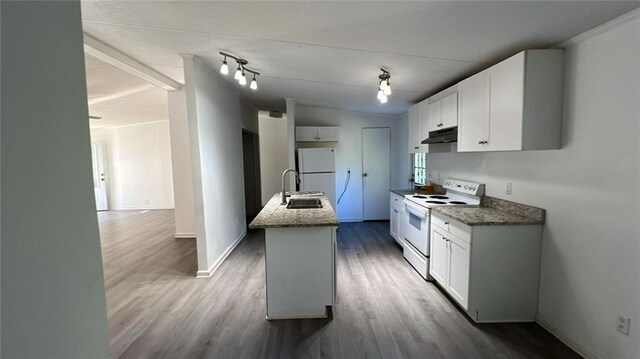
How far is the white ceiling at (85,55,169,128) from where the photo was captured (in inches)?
140

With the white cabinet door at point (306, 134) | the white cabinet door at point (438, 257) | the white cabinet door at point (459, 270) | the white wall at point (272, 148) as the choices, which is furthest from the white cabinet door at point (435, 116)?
the white wall at point (272, 148)

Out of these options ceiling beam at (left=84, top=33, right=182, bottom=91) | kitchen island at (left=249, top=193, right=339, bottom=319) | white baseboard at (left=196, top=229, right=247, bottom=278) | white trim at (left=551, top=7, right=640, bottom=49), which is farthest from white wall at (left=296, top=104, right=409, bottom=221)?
white trim at (left=551, top=7, right=640, bottom=49)

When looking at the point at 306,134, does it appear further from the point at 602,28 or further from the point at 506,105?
the point at 602,28

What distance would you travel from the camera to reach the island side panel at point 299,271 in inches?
98.3

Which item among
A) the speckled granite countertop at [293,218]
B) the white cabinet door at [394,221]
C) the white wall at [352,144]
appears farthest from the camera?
the white wall at [352,144]

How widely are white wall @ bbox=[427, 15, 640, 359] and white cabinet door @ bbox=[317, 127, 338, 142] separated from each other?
12.0 feet

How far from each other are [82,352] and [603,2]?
9.28ft

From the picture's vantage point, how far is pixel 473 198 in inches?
128

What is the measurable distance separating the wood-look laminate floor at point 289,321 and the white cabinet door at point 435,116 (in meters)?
1.87

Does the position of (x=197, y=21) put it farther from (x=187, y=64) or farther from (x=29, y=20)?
(x=29, y=20)

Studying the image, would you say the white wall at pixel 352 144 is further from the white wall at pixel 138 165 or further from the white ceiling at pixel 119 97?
the white wall at pixel 138 165

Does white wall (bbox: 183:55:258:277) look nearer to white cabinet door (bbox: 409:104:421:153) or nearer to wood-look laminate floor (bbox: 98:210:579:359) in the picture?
wood-look laminate floor (bbox: 98:210:579:359)

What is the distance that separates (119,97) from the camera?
4.85 metres

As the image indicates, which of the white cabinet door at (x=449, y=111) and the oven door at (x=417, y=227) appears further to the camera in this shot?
the oven door at (x=417, y=227)
